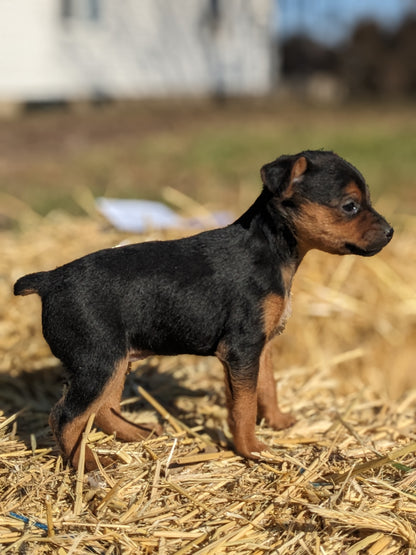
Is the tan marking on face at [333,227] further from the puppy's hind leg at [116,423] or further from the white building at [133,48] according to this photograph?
the white building at [133,48]

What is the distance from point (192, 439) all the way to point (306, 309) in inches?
90.9

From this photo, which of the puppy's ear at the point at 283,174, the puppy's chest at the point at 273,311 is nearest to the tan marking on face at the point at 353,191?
the puppy's ear at the point at 283,174

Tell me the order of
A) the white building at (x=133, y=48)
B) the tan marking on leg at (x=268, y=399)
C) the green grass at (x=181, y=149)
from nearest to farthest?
the tan marking on leg at (x=268, y=399)
the green grass at (x=181, y=149)
the white building at (x=133, y=48)

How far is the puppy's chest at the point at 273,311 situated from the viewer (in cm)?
350

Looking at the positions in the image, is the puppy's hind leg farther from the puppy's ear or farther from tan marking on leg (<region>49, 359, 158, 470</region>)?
the puppy's ear

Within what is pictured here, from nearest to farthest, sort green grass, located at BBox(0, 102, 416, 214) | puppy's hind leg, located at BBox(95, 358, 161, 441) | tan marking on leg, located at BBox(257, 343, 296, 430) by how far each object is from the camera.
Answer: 1. puppy's hind leg, located at BBox(95, 358, 161, 441)
2. tan marking on leg, located at BBox(257, 343, 296, 430)
3. green grass, located at BBox(0, 102, 416, 214)

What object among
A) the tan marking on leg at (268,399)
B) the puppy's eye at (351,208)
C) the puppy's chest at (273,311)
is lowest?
the tan marking on leg at (268,399)

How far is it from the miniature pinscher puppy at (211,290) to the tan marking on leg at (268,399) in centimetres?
43

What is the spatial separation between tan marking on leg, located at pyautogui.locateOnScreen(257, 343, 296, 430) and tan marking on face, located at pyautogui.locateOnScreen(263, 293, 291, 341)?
45 centimetres

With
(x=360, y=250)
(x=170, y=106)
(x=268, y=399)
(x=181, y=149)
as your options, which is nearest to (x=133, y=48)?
(x=170, y=106)

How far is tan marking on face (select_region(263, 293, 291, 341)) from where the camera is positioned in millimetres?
3496

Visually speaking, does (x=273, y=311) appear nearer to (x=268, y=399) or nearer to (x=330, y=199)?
(x=330, y=199)

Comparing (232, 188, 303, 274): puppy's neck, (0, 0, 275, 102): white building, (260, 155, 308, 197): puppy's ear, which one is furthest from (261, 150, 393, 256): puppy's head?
(0, 0, 275, 102): white building

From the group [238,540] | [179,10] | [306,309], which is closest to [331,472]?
[238,540]
